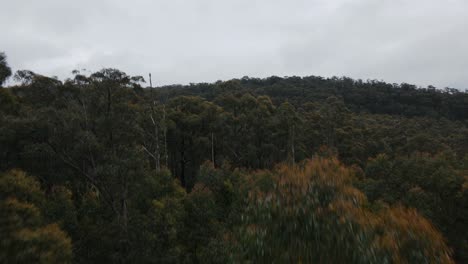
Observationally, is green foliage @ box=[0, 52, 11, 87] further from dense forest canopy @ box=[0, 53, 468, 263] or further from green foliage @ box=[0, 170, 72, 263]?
green foliage @ box=[0, 170, 72, 263]

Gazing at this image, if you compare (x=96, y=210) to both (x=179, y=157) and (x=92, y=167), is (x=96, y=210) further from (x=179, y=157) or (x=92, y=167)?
(x=179, y=157)

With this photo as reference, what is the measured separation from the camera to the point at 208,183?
29062 mm

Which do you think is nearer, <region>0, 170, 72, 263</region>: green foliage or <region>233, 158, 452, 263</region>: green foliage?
<region>233, 158, 452, 263</region>: green foliage

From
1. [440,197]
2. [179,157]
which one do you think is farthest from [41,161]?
[440,197]

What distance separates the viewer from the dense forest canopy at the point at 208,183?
17.8ft

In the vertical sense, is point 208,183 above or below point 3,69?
Result: below

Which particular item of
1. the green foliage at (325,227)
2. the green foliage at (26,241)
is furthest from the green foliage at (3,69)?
the green foliage at (325,227)

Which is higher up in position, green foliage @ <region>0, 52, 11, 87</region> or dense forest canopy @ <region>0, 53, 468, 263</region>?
green foliage @ <region>0, 52, 11, 87</region>

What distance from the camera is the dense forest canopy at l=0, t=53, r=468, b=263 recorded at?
5.41 meters

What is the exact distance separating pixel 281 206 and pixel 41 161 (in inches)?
865

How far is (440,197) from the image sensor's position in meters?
25.6

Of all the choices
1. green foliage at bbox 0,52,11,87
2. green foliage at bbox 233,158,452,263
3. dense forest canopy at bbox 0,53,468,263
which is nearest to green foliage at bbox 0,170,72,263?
dense forest canopy at bbox 0,53,468,263

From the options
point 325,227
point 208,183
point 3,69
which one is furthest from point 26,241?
point 208,183

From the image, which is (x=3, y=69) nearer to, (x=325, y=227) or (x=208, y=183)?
(x=208, y=183)
